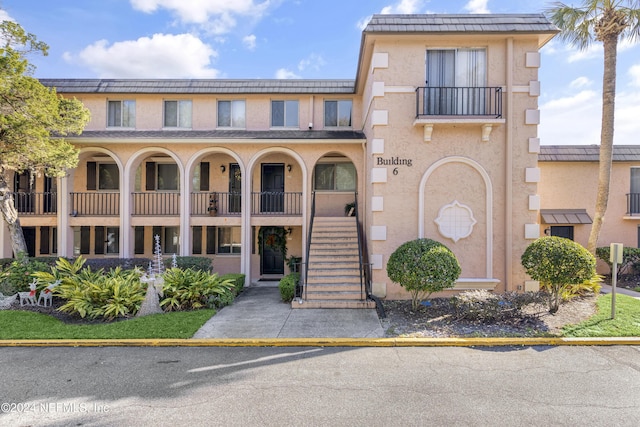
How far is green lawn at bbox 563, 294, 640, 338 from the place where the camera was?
6.89m

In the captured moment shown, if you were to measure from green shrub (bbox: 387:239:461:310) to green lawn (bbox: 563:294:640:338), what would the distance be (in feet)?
8.60

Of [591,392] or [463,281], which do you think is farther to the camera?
[463,281]

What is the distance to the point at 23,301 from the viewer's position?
920cm

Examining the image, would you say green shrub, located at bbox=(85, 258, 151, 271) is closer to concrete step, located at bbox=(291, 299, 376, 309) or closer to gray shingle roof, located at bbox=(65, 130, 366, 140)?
gray shingle roof, located at bbox=(65, 130, 366, 140)

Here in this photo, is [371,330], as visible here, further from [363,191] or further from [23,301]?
[23,301]

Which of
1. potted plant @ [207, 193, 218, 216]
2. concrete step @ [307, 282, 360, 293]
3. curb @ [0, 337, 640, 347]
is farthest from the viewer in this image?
potted plant @ [207, 193, 218, 216]

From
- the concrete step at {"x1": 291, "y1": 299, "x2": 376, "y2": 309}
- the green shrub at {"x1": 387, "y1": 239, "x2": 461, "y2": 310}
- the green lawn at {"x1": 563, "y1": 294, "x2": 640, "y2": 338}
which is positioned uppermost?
the green shrub at {"x1": 387, "y1": 239, "x2": 461, "y2": 310}

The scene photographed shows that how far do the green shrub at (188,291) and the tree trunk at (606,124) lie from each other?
1247cm

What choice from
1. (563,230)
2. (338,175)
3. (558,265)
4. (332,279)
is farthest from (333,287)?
(563,230)

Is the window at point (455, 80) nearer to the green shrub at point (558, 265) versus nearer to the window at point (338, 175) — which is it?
the green shrub at point (558, 265)

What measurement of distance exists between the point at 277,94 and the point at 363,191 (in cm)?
562

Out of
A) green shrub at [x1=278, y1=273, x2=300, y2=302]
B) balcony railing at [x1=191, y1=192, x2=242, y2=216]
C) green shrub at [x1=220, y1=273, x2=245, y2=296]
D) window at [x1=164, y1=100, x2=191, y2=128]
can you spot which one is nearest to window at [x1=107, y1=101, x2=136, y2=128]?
window at [x1=164, y1=100, x2=191, y2=128]

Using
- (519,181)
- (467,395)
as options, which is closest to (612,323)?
(519,181)

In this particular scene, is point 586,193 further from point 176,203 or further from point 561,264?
point 176,203
